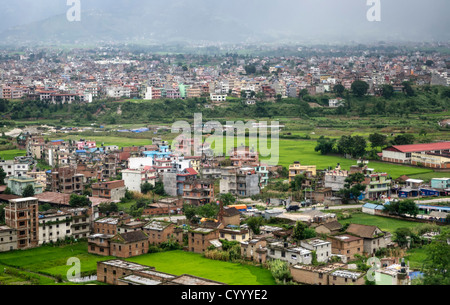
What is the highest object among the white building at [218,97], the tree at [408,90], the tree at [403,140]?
the tree at [408,90]

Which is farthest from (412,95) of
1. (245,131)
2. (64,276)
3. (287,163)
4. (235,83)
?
(64,276)

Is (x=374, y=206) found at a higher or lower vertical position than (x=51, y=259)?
higher

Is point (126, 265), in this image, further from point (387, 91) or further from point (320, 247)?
point (387, 91)

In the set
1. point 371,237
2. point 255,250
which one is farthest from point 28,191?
point 371,237

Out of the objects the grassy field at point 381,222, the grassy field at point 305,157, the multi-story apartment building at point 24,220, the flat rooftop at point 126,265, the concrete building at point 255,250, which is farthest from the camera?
the grassy field at point 305,157

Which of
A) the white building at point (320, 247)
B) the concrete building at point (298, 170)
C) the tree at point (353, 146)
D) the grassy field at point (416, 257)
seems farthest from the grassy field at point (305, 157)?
the white building at point (320, 247)

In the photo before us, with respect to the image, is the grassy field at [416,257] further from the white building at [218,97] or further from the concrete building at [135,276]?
the white building at [218,97]
